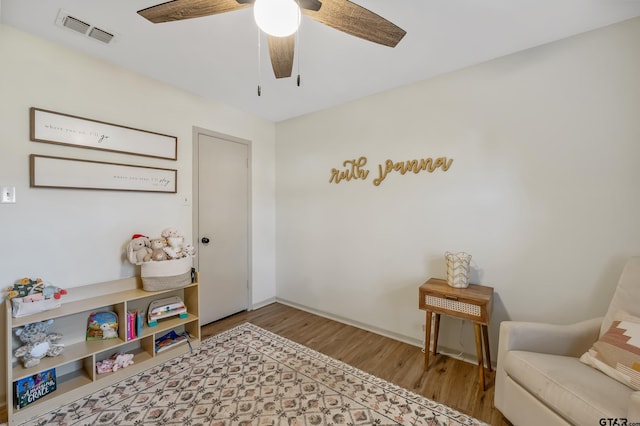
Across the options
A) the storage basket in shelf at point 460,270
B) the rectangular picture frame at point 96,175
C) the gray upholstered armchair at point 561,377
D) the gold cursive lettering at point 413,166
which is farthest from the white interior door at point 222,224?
the gray upholstered armchair at point 561,377

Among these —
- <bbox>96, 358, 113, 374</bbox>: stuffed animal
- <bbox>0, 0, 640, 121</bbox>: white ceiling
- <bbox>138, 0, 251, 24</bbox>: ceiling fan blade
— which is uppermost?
<bbox>0, 0, 640, 121</bbox>: white ceiling

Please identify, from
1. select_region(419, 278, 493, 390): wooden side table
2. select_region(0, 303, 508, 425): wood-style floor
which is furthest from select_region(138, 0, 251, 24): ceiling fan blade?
select_region(0, 303, 508, 425): wood-style floor

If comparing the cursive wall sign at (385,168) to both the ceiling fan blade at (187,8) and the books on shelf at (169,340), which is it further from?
the books on shelf at (169,340)

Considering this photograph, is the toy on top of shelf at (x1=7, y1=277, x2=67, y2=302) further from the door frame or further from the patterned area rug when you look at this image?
the door frame

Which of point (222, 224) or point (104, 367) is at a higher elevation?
point (222, 224)

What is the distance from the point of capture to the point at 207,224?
2.95 metres

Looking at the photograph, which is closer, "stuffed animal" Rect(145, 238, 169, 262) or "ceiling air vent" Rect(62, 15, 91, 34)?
"ceiling air vent" Rect(62, 15, 91, 34)

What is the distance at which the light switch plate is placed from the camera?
176 cm

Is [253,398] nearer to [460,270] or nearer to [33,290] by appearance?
[33,290]

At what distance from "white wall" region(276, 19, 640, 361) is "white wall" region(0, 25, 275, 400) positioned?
1637 mm

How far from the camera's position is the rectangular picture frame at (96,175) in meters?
1.89

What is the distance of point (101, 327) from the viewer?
206cm

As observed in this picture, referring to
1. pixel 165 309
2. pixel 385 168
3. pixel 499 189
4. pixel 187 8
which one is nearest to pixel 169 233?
pixel 165 309

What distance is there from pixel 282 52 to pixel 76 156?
5.97ft
